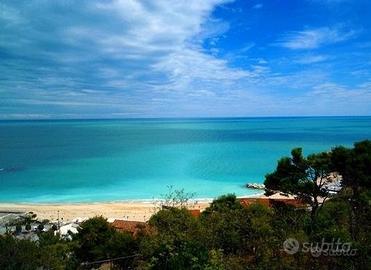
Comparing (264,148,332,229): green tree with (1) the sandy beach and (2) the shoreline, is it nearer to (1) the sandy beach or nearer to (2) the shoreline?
(1) the sandy beach

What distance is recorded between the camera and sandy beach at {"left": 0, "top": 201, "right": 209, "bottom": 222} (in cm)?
3158

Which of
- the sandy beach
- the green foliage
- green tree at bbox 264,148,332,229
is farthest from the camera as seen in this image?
the sandy beach

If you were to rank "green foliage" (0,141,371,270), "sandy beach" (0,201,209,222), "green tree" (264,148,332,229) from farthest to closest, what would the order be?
"sandy beach" (0,201,209,222), "green tree" (264,148,332,229), "green foliage" (0,141,371,270)

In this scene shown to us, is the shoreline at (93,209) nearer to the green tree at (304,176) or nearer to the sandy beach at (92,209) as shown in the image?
the sandy beach at (92,209)

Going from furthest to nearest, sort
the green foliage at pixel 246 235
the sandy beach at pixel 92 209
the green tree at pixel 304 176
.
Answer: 1. the sandy beach at pixel 92 209
2. the green tree at pixel 304 176
3. the green foliage at pixel 246 235

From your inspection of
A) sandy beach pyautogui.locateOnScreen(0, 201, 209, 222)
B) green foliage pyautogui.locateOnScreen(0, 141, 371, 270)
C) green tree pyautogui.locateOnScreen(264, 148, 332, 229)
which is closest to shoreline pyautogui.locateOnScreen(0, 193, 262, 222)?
sandy beach pyautogui.locateOnScreen(0, 201, 209, 222)

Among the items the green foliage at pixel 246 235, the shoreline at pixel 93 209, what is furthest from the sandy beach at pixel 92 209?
the green foliage at pixel 246 235

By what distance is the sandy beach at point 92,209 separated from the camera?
3158 centimetres

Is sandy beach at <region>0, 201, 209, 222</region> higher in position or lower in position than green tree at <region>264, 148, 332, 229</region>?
lower

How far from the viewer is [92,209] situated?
34.6 meters

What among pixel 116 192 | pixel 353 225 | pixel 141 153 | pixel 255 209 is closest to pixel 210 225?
pixel 255 209

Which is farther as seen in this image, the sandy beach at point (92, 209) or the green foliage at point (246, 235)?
the sandy beach at point (92, 209)

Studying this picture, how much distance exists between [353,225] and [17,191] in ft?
130

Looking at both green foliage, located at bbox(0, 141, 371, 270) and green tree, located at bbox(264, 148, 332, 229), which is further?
green tree, located at bbox(264, 148, 332, 229)
